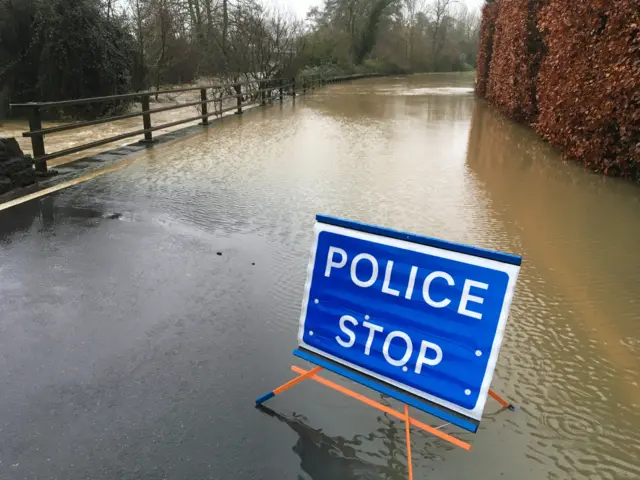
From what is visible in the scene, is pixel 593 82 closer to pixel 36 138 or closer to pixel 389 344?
pixel 389 344

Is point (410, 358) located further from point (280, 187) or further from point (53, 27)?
point (53, 27)

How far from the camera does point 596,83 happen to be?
7.20m

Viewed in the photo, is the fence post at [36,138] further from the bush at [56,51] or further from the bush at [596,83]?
the bush at [56,51]

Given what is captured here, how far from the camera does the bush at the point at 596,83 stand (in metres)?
6.29

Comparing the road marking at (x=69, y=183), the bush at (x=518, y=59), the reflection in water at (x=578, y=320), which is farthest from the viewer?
the bush at (x=518, y=59)

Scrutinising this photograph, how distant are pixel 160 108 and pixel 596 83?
8.54 metres

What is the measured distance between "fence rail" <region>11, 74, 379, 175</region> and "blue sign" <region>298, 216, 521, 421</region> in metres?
6.12

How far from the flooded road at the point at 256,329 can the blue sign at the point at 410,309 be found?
1.10ft

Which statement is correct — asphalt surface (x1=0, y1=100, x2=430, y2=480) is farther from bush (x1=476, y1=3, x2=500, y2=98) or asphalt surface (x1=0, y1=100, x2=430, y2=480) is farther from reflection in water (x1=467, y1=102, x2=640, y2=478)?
bush (x1=476, y1=3, x2=500, y2=98)

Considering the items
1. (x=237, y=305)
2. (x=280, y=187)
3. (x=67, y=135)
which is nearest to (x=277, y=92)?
(x=67, y=135)

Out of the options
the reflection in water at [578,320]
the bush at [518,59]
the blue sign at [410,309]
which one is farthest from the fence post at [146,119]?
the blue sign at [410,309]

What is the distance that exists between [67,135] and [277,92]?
12193 mm

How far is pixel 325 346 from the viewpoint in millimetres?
2688

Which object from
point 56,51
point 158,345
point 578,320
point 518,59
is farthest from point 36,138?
point 518,59
